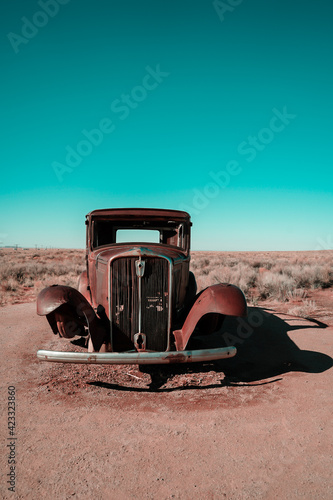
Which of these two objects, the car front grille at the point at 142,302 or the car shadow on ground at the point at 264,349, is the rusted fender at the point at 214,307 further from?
the car shadow on ground at the point at 264,349

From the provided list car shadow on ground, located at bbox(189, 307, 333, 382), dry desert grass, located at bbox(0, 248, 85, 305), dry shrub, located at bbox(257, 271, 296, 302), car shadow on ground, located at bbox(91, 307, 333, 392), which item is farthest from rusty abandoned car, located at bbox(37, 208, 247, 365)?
dry desert grass, located at bbox(0, 248, 85, 305)

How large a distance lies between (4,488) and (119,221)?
4.24m

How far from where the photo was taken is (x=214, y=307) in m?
3.95

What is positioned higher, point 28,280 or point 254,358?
point 254,358

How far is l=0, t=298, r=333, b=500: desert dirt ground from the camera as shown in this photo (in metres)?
2.40

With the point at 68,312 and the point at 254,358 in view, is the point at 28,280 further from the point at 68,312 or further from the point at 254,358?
the point at 254,358

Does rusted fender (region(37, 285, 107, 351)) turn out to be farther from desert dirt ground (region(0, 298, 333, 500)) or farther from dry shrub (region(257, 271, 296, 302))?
dry shrub (region(257, 271, 296, 302))

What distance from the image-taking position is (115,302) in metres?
4.06

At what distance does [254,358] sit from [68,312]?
3246 millimetres

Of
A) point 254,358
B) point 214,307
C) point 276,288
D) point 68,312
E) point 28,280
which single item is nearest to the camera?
point 214,307

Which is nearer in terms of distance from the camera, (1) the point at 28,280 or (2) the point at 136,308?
(2) the point at 136,308

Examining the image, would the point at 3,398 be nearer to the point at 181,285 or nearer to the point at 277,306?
the point at 181,285

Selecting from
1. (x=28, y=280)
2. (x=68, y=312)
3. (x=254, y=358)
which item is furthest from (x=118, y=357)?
(x=28, y=280)

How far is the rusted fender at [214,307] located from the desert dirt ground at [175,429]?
0.72m
